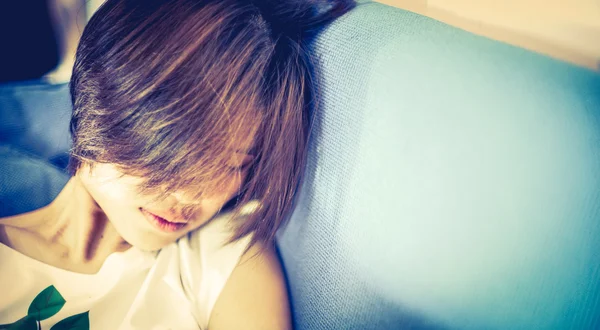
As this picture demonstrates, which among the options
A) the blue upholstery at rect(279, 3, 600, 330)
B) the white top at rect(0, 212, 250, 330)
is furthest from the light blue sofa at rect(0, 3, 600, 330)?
the white top at rect(0, 212, 250, 330)

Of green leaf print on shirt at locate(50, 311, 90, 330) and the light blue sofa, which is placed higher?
the light blue sofa

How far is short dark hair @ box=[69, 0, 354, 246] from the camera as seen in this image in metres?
0.39

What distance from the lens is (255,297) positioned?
0.50 m

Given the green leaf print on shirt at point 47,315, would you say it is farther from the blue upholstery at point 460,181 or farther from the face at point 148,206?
the blue upholstery at point 460,181

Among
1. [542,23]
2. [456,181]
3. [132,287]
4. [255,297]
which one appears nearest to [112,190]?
[132,287]

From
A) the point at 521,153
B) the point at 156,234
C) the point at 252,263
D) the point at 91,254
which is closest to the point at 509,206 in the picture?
the point at 521,153

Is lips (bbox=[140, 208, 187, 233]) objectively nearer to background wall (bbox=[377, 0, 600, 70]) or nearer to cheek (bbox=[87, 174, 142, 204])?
cheek (bbox=[87, 174, 142, 204])

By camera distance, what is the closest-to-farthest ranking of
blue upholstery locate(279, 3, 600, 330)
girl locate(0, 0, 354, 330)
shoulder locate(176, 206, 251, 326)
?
1. blue upholstery locate(279, 3, 600, 330)
2. girl locate(0, 0, 354, 330)
3. shoulder locate(176, 206, 251, 326)

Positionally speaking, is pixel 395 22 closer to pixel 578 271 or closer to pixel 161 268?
pixel 578 271

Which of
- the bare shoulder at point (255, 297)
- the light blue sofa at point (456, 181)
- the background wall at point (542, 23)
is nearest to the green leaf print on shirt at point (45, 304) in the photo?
the bare shoulder at point (255, 297)

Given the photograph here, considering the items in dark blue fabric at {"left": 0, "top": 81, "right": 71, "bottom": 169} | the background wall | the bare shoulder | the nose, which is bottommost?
the bare shoulder

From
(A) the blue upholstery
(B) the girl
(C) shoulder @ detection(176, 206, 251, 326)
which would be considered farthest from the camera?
(C) shoulder @ detection(176, 206, 251, 326)

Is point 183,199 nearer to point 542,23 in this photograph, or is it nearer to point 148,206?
point 148,206

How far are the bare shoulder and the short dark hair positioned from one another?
133 mm
